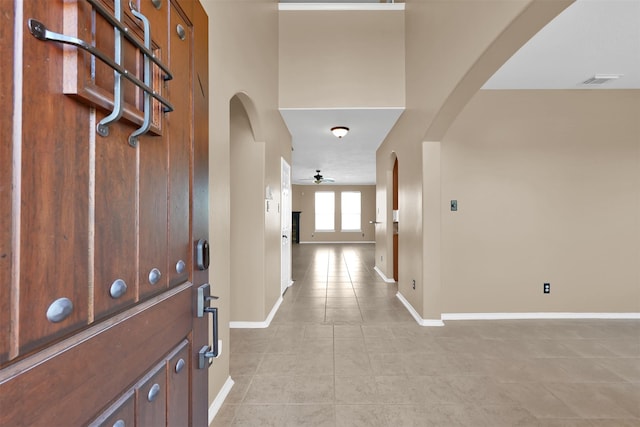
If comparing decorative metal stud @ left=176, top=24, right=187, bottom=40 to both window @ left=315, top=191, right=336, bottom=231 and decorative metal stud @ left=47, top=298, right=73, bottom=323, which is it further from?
window @ left=315, top=191, right=336, bottom=231

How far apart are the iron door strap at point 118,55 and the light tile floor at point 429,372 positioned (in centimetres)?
191

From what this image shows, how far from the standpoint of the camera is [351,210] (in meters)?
13.3

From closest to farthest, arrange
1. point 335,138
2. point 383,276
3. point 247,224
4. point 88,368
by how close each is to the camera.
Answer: point 88,368 → point 247,224 → point 335,138 → point 383,276

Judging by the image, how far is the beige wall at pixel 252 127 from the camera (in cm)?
195

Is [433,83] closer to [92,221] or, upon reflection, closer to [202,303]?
[202,303]

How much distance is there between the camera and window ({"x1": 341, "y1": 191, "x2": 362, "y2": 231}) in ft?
43.5

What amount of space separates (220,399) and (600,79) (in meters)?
4.71

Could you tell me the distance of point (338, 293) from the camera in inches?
191

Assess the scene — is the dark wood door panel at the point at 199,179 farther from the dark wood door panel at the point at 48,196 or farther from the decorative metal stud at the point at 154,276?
the dark wood door panel at the point at 48,196

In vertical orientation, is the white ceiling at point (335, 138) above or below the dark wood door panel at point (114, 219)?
above

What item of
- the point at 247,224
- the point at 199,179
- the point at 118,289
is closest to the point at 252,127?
the point at 247,224

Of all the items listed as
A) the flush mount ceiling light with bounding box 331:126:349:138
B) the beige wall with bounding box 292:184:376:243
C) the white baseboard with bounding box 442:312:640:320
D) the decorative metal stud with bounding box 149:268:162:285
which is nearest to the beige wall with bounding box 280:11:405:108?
the flush mount ceiling light with bounding box 331:126:349:138

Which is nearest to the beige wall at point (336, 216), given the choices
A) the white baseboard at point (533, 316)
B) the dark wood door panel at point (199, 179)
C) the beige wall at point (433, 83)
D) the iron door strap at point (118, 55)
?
the beige wall at point (433, 83)

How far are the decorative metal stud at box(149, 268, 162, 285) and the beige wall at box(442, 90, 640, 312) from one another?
11.2 feet
